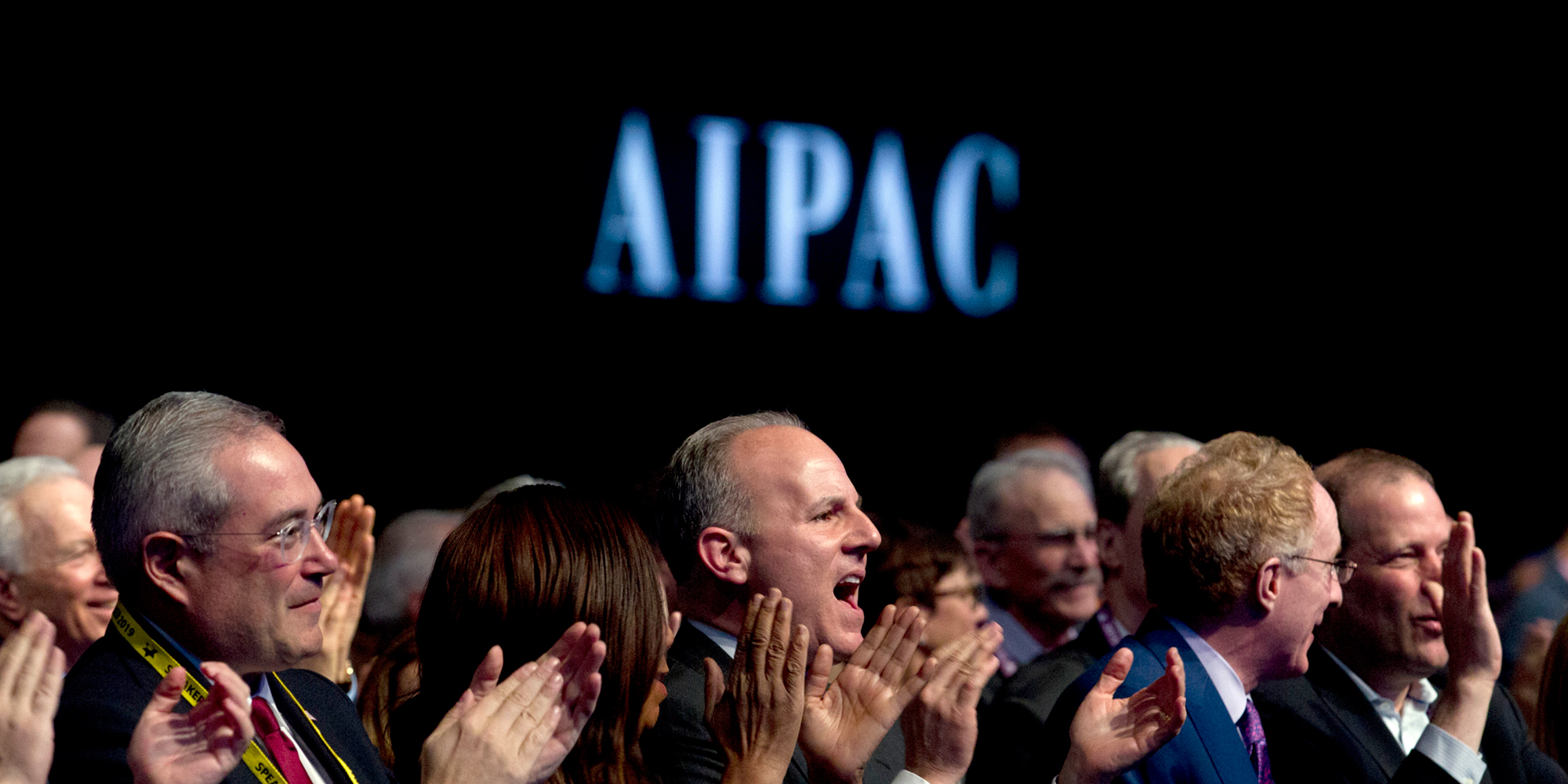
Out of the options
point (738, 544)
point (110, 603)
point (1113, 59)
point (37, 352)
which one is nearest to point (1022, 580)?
point (738, 544)

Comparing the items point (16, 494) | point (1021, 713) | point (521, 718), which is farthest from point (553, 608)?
point (16, 494)

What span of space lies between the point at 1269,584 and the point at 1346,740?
51 cm

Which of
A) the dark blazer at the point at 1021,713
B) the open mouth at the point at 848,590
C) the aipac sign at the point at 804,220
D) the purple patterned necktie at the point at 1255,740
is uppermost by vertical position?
the aipac sign at the point at 804,220

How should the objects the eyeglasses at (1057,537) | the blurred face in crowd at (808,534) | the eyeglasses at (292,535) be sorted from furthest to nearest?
the eyeglasses at (1057,537) < the blurred face in crowd at (808,534) < the eyeglasses at (292,535)

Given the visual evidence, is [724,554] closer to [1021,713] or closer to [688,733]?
[688,733]

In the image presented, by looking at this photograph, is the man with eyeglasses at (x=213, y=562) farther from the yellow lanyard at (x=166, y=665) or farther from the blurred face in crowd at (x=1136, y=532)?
the blurred face in crowd at (x=1136, y=532)

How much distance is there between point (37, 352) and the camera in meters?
5.99

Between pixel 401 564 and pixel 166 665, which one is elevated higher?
pixel 166 665

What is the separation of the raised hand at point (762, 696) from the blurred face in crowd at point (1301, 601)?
2.95 feet

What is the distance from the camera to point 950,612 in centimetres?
378

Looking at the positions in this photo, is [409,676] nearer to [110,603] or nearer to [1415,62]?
[110,603]

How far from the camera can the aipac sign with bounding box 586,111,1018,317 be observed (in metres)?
6.46

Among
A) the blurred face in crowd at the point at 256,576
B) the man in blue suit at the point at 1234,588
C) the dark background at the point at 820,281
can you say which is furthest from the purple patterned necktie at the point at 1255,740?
the dark background at the point at 820,281

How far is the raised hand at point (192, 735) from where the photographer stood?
5.13 feet
